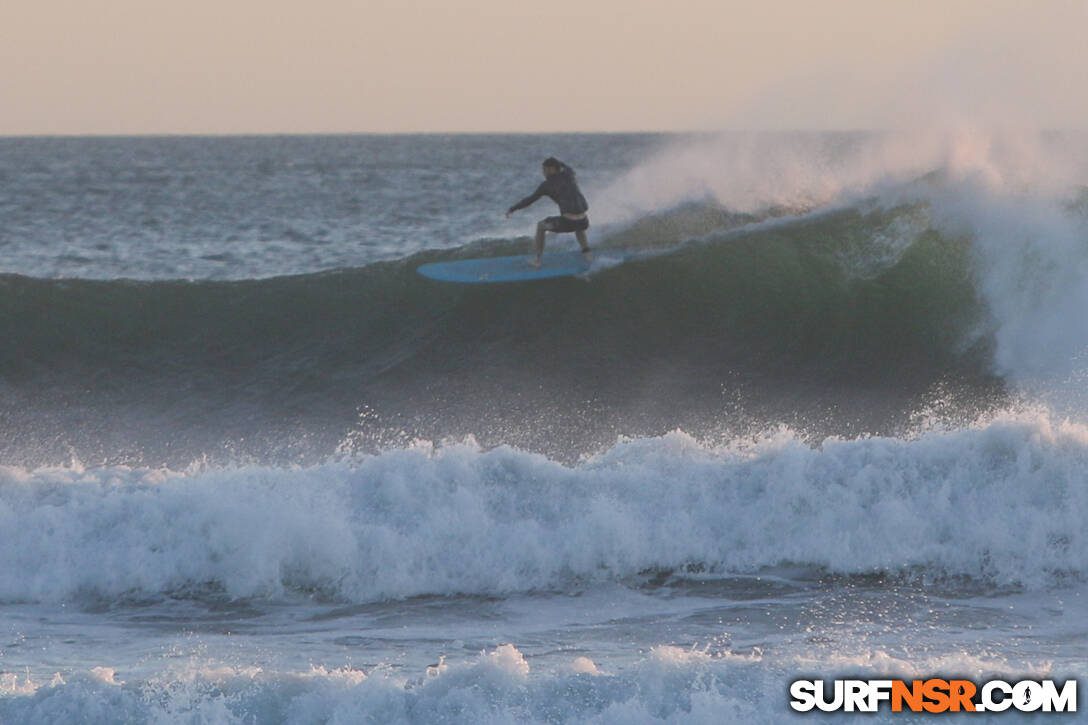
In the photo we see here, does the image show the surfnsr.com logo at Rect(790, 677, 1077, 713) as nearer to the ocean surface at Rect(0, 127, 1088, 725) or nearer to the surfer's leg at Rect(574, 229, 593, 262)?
the ocean surface at Rect(0, 127, 1088, 725)

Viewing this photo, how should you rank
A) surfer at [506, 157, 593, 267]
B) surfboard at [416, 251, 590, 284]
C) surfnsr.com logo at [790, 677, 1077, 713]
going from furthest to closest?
surfboard at [416, 251, 590, 284]
surfer at [506, 157, 593, 267]
surfnsr.com logo at [790, 677, 1077, 713]

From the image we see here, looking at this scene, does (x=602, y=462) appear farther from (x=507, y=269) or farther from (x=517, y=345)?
(x=507, y=269)

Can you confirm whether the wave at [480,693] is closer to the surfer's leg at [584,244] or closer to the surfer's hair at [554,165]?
the surfer's hair at [554,165]

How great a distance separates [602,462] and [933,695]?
3845 millimetres

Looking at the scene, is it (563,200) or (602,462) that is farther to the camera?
(563,200)

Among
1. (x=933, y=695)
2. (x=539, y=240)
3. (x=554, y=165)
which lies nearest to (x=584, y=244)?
(x=539, y=240)

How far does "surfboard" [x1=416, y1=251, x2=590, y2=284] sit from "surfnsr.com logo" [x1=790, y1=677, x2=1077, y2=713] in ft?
23.8

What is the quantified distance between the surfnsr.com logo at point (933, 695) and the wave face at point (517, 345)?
5.33m

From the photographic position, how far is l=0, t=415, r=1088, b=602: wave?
785 centimetres

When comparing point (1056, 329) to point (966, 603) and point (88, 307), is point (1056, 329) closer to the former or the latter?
point (966, 603)

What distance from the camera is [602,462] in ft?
29.4

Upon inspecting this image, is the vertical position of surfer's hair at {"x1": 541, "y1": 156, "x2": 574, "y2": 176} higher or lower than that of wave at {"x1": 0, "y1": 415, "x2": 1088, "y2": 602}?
higher

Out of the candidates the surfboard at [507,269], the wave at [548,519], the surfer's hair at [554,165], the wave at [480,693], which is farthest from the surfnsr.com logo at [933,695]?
the surfboard at [507,269]

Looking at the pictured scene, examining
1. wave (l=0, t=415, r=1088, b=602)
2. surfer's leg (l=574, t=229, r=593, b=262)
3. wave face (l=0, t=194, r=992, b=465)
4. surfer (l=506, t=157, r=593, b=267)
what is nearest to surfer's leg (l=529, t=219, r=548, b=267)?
surfer (l=506, t=157, r=593, b=267)
